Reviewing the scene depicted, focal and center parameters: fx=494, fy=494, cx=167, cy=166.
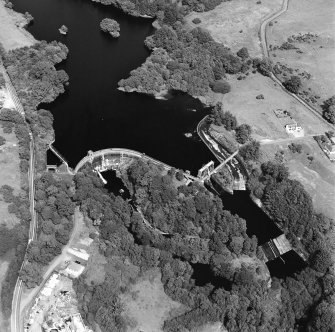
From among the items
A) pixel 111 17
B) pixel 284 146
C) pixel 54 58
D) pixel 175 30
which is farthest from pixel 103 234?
pixel 111 17

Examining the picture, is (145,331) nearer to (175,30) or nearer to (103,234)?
(103,234)

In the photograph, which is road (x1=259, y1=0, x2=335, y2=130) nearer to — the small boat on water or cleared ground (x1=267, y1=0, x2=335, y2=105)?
cleared ground (x1=267, y1=0, x2=335, y2=105)

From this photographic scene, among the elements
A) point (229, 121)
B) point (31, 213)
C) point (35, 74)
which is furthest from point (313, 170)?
point (35, 74)

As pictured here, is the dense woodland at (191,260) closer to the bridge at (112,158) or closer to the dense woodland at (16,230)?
the bridge at (112,158)

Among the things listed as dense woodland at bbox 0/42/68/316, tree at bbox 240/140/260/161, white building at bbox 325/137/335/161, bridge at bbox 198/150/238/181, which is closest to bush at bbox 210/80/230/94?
tree at bbox 240/140/260/161

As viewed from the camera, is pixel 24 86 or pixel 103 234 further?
pixel 24 86

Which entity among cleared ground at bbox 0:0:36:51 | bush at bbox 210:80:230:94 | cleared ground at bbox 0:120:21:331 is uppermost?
bush at bbox 210:80:230:94
